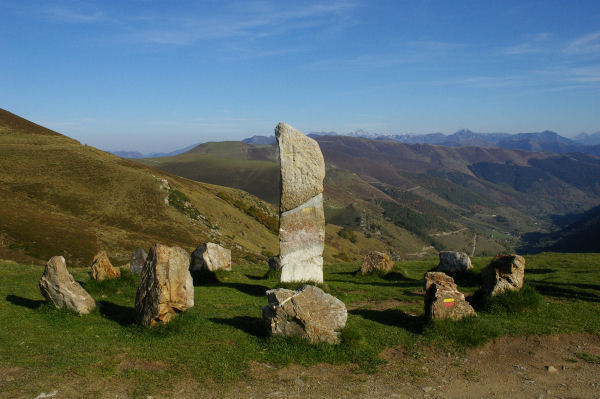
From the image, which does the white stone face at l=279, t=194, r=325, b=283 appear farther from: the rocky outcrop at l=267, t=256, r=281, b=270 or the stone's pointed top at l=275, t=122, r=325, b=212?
the rocky outcrop at l=267, t=256, r=281, b=270

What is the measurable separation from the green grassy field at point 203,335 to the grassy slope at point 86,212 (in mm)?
18829

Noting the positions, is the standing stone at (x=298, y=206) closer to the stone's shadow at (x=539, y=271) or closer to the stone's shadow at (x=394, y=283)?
the stone's shadow at (x=394, y=283)

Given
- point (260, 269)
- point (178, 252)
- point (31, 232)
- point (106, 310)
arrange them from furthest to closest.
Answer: point (31, 232)
point (260, 269)
point (106, 310)
point (178, 252)

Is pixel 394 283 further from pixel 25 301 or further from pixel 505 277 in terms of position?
pixel 25 301

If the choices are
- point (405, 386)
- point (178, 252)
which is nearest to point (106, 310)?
point (178, 252)

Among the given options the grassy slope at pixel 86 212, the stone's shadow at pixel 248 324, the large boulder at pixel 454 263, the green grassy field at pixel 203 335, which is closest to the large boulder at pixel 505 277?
the green grassy field at pixel 203 335

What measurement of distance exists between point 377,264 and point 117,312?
592 inches

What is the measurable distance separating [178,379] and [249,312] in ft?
18.0

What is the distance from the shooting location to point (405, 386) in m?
9.39

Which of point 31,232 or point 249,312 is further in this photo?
point 31,232

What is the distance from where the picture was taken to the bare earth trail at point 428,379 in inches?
352

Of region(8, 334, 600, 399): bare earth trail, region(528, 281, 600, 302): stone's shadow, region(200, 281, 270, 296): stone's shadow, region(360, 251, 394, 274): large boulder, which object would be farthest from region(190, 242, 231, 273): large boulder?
region(528, 281, 600, 302): stone's shadow

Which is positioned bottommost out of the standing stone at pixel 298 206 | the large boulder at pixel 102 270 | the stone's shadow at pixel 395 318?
the stone's shadow at pixel 395 318

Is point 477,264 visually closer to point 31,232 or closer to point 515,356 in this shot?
point 515,356
